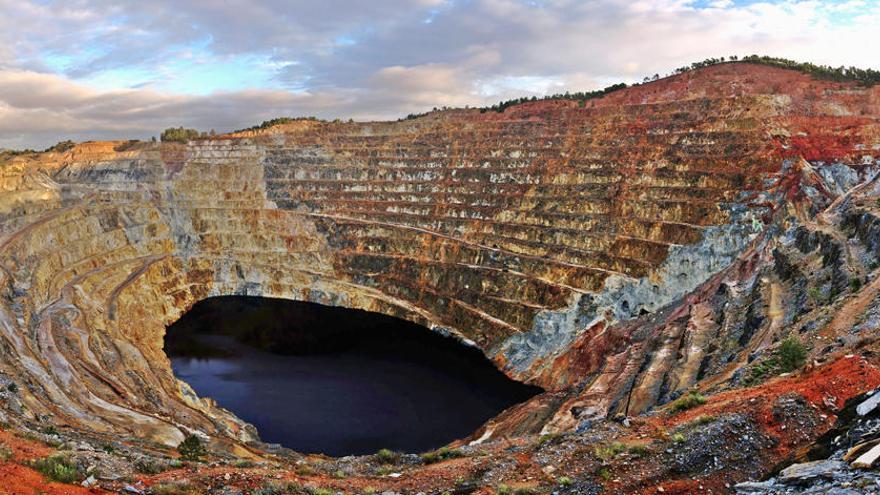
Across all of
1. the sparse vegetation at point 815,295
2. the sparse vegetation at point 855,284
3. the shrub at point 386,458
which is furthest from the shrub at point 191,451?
the sparse vegetation at point 815,295

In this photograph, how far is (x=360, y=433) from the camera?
42.7 m

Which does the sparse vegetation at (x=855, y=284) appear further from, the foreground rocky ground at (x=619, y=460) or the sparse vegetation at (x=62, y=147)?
the sparse vegetation at (x=62, y=147)

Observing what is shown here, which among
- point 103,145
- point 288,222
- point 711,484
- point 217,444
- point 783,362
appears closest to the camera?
point 711,484

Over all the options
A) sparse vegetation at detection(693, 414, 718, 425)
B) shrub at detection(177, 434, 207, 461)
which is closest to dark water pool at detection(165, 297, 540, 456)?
shrub at detection(177, 434, 207, 461)

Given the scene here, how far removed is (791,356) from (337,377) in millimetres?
38133

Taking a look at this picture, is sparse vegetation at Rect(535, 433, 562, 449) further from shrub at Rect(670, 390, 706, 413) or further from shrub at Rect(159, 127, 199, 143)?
shrub at Rect(159, 127, 199, 143)

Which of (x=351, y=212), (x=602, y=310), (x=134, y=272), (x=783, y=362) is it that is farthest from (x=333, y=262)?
(x=783, y=362)

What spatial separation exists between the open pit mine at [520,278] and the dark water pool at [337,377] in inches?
91.8

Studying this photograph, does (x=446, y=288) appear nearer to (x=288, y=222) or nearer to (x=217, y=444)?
(x=288, y=222)

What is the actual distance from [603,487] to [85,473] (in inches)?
600

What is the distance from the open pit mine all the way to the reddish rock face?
331mm

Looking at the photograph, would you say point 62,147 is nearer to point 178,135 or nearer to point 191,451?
point 178,135

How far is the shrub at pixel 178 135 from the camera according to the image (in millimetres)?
103062

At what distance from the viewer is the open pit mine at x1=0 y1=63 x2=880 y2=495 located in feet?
60.7
